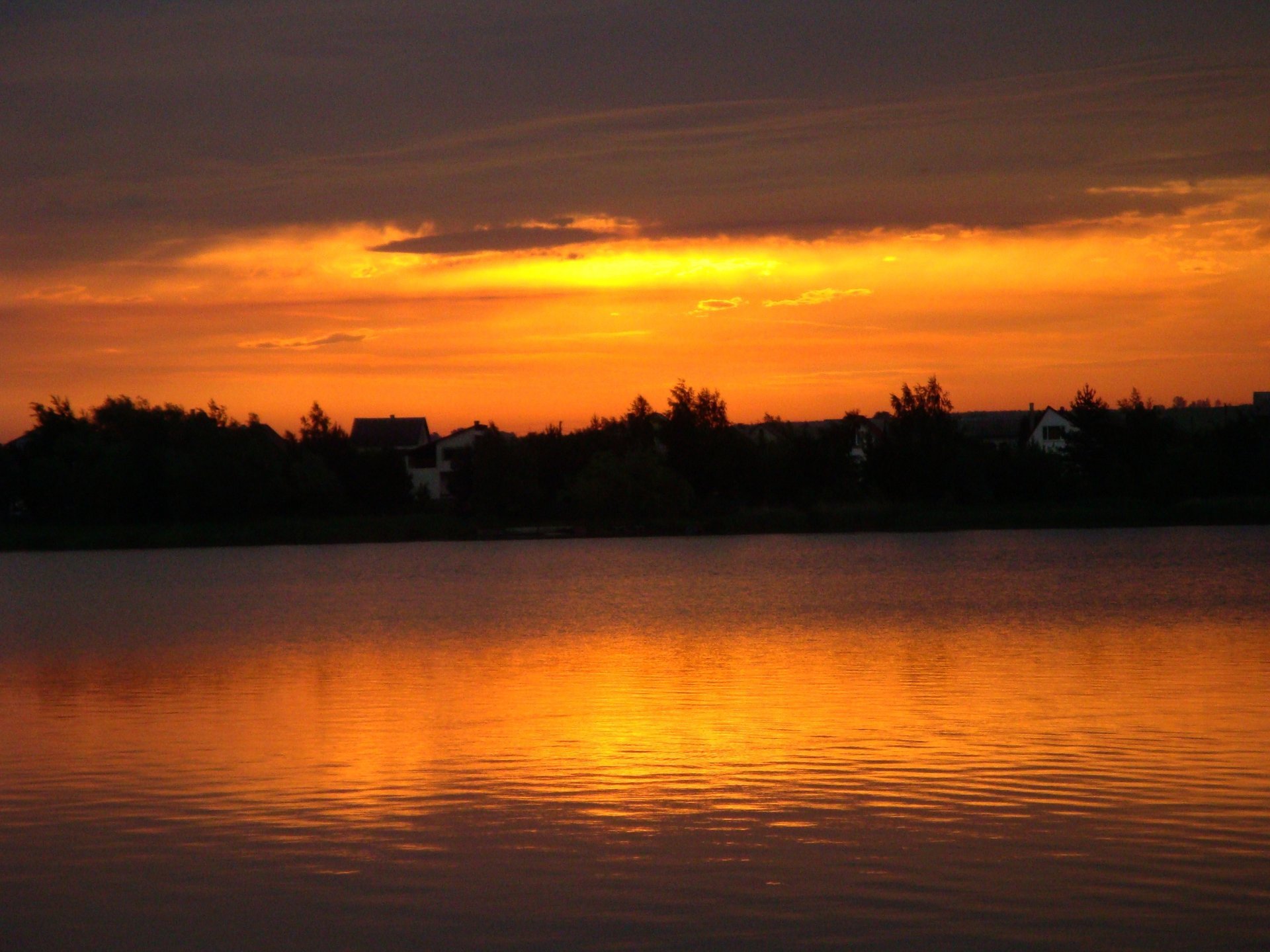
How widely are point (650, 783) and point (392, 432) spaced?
104 m

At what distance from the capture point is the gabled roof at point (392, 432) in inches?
4373

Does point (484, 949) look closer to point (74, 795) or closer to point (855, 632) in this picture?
point (74, 795)

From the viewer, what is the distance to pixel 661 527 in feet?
226

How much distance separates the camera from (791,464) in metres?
74.2

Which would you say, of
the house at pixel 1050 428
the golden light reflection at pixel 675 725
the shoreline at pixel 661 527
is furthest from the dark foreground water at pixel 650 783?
the house at pixel 1050 428

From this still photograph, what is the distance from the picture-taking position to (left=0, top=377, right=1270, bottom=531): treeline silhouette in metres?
70.2

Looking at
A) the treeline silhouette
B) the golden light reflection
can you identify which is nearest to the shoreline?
the treeline silhouette

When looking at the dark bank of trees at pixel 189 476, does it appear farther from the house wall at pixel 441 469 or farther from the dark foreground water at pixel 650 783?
the dark foreground water at pixel 650 783

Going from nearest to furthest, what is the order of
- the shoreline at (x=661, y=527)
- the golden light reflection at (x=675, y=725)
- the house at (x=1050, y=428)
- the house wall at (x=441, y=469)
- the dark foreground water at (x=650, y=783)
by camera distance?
1. the dark foreground water at (x=650, y=783)
2. the golden light reflection at (x=675, y=725)
3. the shoreline at (x=661, y=527)
4. the house wall at (x=441, y=469)
5. the house at (x=1050, y=428)

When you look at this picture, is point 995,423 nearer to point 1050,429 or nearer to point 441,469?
point 1050,429

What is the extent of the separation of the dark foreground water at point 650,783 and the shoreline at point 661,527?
41159 mm

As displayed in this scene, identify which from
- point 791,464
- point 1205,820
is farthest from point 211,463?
point 1205,820

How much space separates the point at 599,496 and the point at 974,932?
6215 cm

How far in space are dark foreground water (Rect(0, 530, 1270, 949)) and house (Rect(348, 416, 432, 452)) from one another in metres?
85.6
